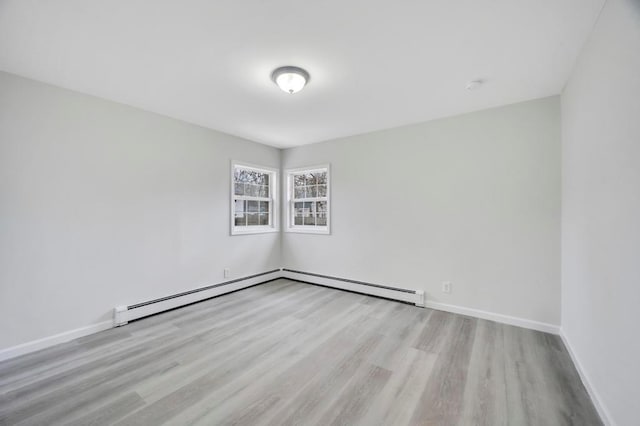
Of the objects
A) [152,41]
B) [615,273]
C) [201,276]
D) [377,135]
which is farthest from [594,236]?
[201,276]

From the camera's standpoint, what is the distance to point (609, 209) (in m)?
1.53

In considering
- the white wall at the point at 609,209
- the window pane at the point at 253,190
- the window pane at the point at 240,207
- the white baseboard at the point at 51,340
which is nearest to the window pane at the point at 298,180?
the window pane at the point at 253,190

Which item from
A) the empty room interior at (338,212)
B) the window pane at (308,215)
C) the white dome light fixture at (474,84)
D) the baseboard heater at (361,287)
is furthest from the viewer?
the window pane at (308,215)

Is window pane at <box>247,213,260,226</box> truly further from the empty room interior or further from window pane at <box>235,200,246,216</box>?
the empty room interior

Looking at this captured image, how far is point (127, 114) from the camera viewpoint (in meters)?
3.02

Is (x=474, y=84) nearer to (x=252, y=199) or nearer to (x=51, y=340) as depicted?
(x=252, y=199)

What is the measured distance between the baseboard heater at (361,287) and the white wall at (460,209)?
3.8 inches

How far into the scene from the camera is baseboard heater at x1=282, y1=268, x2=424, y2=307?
3.56 m

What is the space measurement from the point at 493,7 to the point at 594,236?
1.68m

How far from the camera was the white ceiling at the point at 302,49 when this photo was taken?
162 cm

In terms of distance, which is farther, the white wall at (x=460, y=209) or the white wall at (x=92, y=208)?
the white wall at (x=460, y=209)

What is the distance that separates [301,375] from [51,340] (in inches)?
98.4

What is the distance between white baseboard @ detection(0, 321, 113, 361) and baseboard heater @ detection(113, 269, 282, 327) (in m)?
0.15

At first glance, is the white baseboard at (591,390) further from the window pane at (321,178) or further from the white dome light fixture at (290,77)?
the window pane at (321,178)
